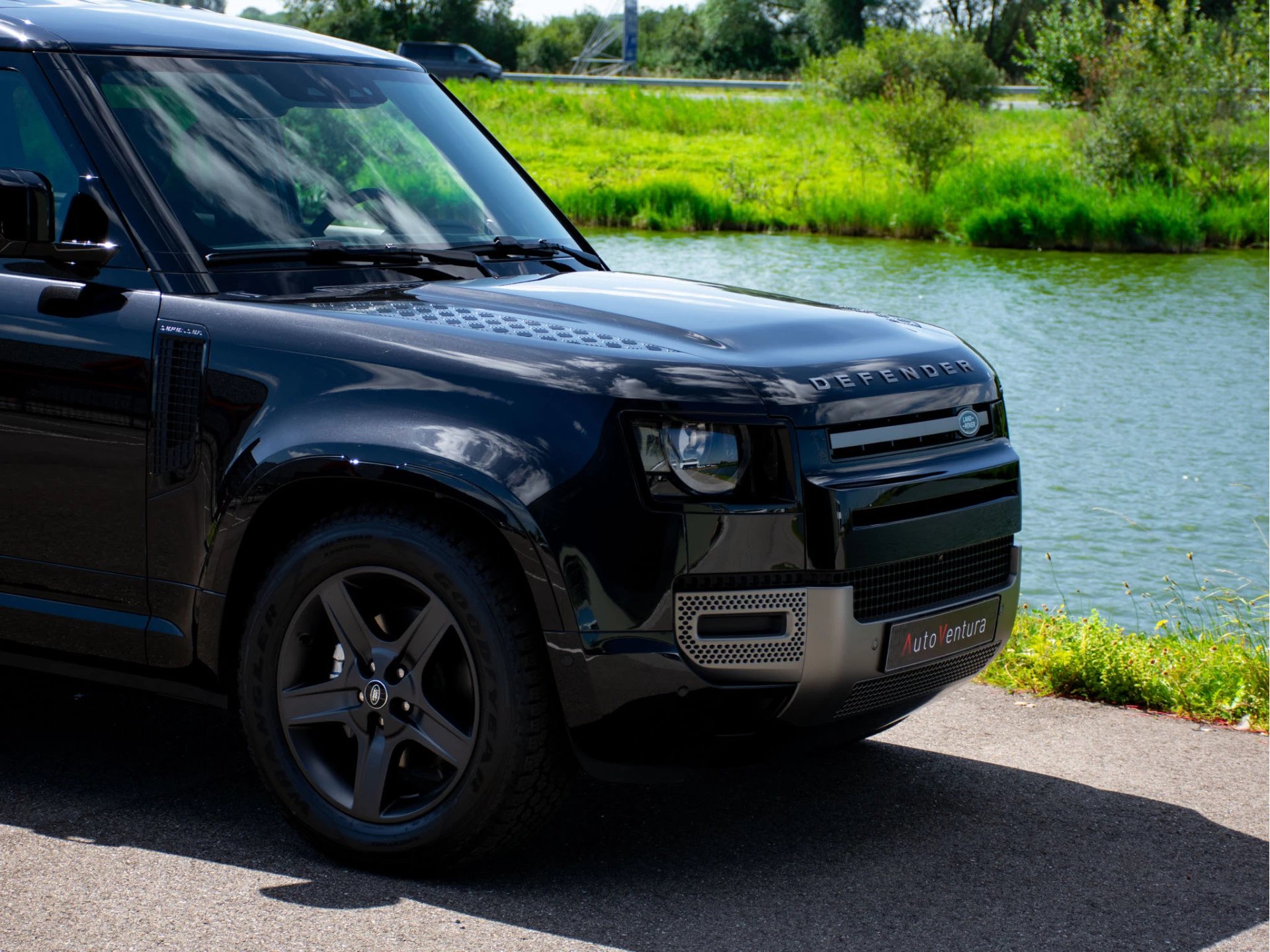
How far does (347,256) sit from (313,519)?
0.79m

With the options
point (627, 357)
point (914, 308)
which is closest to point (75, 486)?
point (627, 357)

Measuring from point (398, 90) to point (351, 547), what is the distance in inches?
75.9

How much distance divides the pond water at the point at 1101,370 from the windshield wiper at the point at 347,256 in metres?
5.60

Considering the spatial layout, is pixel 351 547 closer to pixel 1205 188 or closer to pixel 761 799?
pixel 761 799

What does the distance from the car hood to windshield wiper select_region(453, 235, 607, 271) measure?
0.27 metres

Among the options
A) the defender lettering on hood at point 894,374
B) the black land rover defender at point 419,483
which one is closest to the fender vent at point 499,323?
the black land rover defender at point 419,483

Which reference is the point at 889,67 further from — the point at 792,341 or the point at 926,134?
the point at 792,341

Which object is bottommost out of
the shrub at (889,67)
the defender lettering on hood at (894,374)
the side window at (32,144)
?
the defender lettering on hood at (894,374)

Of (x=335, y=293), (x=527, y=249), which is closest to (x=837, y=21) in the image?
(x=527, y=249)

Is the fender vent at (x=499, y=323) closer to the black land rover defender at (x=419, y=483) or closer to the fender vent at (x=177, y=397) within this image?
the black land rover defender at (x=419, y=483)

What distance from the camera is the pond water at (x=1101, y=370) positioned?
10.5 metres

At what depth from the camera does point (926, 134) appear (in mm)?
31500

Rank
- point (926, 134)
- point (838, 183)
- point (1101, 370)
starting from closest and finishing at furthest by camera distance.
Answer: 1. point (1101, 370)
2. point (838, 183)
3. point (926, 134)

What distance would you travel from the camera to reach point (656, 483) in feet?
11.2
